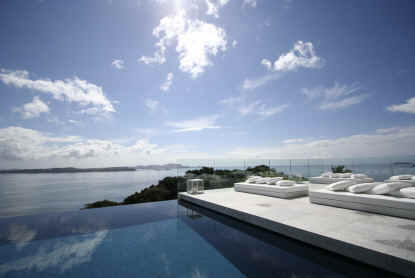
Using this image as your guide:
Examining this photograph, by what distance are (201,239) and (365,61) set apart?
1117cm

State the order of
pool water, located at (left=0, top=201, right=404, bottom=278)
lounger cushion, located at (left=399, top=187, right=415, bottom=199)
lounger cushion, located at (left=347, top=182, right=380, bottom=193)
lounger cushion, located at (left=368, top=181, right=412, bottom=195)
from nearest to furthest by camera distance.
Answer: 1. pool water, located at (left=0, top=201, right=404, bottom=278)
2. lounger cushion, located at (left=399, top=187, right=415, bottom=199)
3. lounger cushion, located at (left=368, top=181, right=412, bottom=195)
4. lounger cushion, located at (left=347, top=182, right=380, bottom=193)

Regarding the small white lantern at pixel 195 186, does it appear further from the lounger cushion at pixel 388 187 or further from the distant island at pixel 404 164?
the distant island at pixel 404 164

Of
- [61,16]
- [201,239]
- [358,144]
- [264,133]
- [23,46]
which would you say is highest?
[61,16]

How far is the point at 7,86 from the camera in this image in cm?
838

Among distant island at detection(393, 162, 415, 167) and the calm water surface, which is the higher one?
distant island at detection(393, 162, 415, 167)

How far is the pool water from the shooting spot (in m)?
2.72

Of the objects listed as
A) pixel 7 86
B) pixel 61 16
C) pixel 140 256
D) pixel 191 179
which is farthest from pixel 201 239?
pixel 7 86

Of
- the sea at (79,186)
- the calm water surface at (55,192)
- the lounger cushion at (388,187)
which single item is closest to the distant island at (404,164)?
the sea at (79,186)

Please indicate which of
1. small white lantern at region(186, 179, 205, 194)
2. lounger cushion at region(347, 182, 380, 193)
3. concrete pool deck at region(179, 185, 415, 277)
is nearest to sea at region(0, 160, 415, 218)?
small white lantern at region(186, 179, 205, 194)

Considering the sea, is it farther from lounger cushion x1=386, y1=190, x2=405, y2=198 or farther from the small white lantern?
lounger cushion x1=386, y1=190, x2=405, y2=198

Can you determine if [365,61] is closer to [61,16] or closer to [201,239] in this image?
[201,239]

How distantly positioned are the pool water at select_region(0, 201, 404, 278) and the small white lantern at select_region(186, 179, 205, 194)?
2.24 meters

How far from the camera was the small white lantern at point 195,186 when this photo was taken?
7.66 m

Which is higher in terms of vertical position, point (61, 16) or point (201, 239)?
point (61, 16)
